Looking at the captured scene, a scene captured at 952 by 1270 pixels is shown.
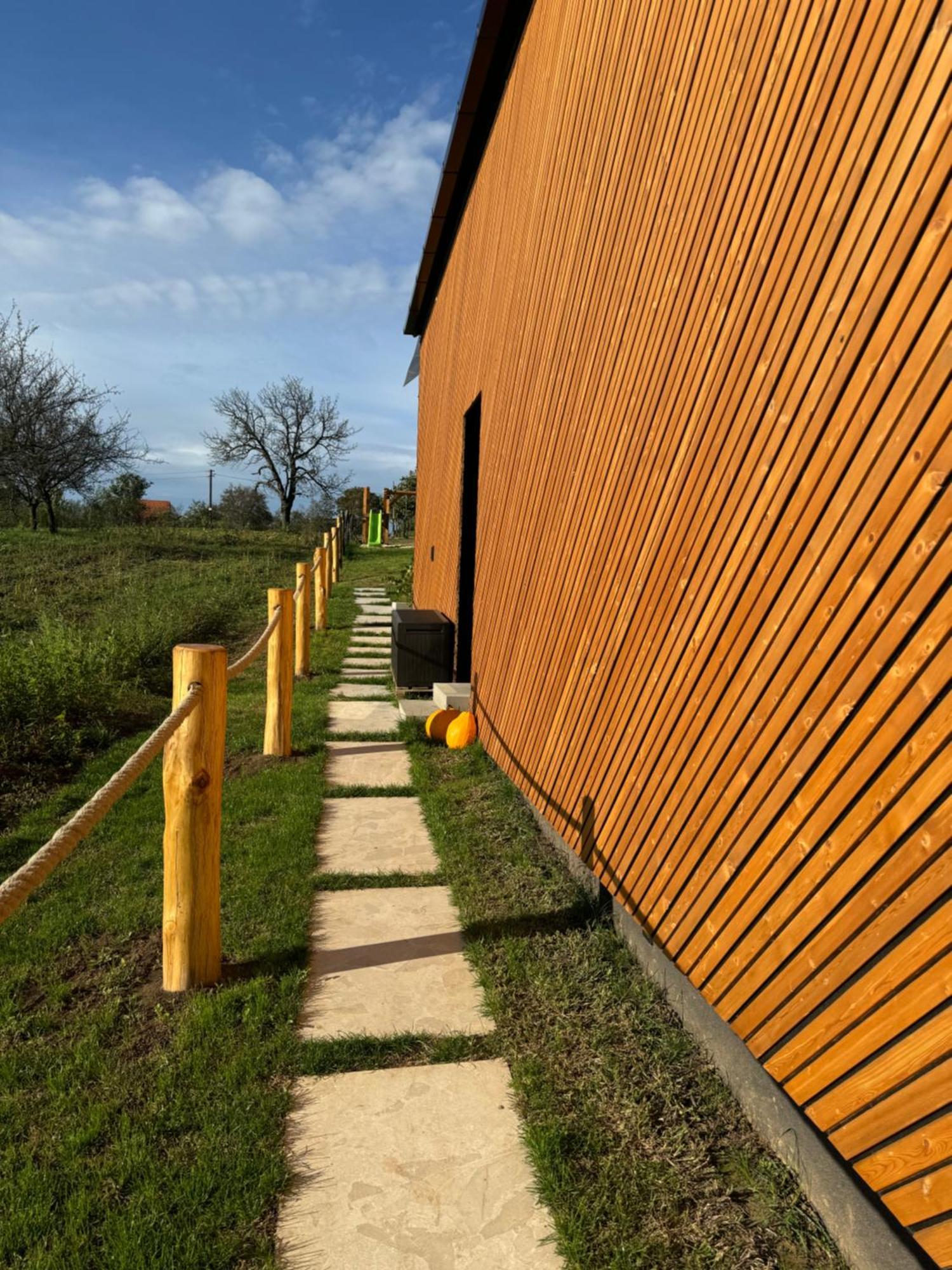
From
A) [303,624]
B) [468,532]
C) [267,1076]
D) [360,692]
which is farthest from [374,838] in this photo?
[303,624]

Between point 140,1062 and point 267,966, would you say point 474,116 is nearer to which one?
point 267,966

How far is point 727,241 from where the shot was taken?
2.17 m

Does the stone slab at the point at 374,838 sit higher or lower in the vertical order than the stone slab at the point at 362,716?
higher

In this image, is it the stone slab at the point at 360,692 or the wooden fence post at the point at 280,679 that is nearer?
the wooden fence post at the point at 280,679

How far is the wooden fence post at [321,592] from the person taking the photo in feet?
32.8

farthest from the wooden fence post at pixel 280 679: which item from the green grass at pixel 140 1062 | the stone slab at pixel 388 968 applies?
the stone slab at pixel 388 968

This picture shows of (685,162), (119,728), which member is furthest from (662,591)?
(119,728)

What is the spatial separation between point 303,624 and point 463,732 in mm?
2738

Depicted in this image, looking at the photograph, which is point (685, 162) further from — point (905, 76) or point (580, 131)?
point (580, 131)

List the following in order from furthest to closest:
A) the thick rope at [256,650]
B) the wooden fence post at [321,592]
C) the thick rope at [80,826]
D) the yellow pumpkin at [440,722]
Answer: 1. the wooden fence post at [321,592]
2. the yellow pumpkin at [440,722]
3. the thick rope at [256,650]
4. the thick rope at [80,826]

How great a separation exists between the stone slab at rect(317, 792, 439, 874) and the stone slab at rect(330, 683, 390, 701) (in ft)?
8.26

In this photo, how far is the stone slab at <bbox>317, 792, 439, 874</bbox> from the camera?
3.84 meters

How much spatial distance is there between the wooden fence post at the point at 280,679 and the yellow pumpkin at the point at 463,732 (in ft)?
3.79

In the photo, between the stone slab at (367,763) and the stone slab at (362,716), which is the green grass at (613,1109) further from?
the stone slab at (362,716)
